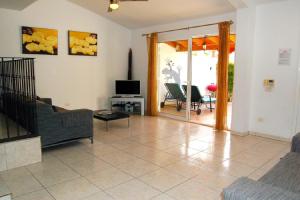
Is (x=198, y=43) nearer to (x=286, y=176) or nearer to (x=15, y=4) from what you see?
(x=15, y=4)

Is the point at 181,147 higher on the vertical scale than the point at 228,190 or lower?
lower

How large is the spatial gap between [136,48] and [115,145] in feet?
13.3

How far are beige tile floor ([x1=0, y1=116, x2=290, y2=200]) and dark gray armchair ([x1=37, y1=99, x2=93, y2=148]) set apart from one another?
0.69 ft

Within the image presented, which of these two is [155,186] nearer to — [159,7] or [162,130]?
[162,130]

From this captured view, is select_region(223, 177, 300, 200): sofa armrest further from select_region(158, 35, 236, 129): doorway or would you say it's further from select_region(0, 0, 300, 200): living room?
select_region(158, 35, 236, 129): doorway

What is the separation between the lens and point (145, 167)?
3168 millimetres

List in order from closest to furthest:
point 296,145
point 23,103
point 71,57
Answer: point 296,145, point 23,103, point 71,57

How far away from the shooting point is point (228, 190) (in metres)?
1.48

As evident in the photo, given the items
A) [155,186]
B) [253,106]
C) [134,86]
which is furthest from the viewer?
[134,86]

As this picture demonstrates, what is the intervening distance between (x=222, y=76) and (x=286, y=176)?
3.32m

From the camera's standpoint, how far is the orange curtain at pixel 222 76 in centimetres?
491

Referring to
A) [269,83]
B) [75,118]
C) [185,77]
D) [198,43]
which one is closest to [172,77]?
[185,77]

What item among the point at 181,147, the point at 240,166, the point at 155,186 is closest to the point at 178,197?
the point at 155,186

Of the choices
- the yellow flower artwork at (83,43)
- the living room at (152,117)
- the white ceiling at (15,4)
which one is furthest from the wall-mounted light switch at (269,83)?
the white ceiling at (15,4)
